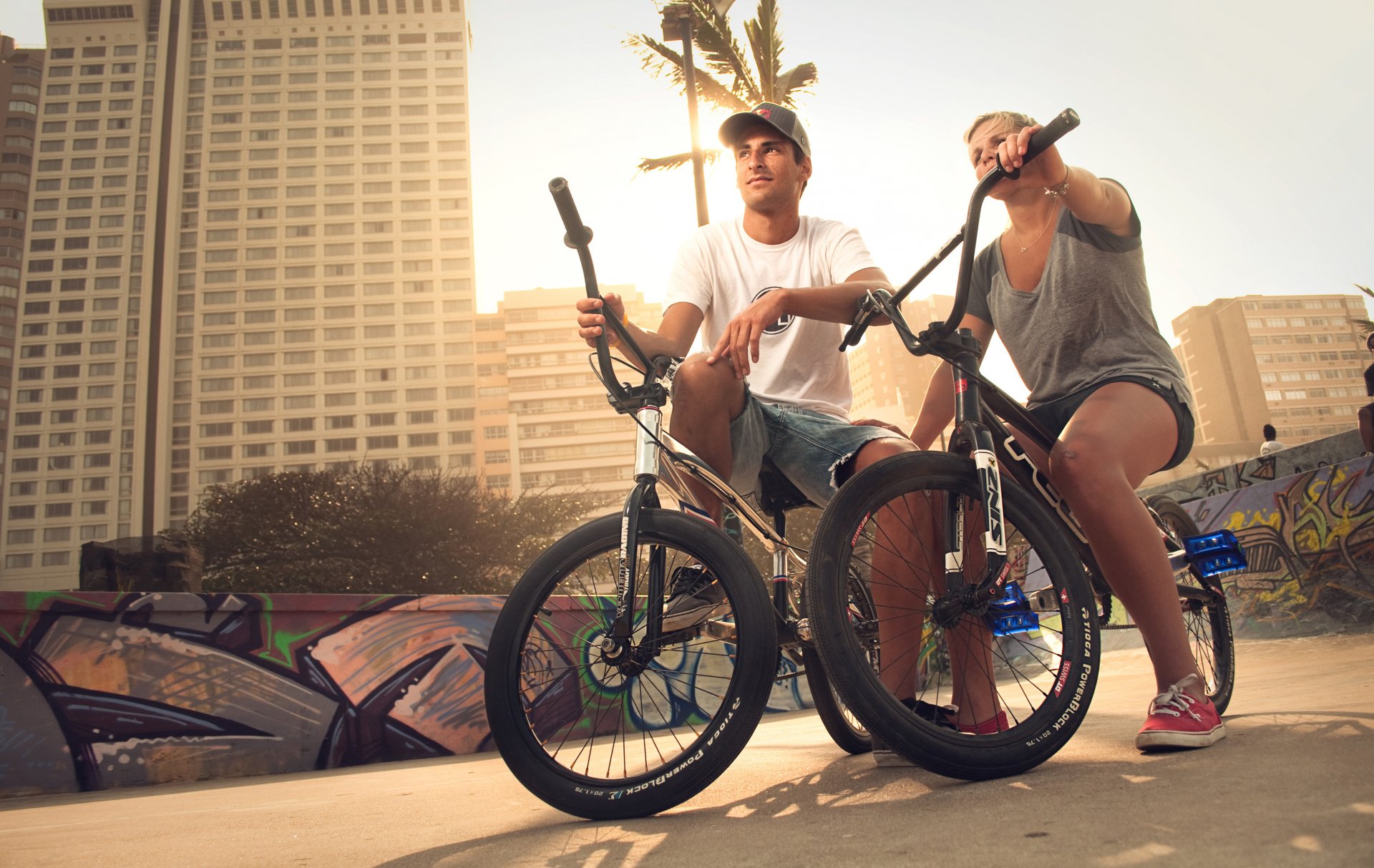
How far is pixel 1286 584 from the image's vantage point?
7.58m

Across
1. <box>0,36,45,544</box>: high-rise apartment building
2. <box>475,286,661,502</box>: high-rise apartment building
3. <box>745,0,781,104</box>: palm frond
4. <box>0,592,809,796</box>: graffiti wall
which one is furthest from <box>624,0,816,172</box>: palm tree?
<box>0,36,45,544</box>: high-rise apartment building

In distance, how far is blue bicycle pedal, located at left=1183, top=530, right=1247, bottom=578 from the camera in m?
2.84

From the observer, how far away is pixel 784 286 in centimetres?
262

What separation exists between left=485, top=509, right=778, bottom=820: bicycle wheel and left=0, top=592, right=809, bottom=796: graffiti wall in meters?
5.01

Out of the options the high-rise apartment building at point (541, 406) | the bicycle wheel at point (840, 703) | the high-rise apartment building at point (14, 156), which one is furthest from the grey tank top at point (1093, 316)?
the high-rise apartment building at point (14, 156)

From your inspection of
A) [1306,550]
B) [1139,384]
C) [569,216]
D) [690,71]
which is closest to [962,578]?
[1139,384]

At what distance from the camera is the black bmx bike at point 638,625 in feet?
5.48

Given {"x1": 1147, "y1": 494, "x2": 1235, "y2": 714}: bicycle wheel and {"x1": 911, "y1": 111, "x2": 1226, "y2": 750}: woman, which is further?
{"x1": 1147, "y1": 494, "x2": 1235, "y2": 714}: bicycle wheel

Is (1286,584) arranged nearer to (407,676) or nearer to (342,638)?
(407,676)

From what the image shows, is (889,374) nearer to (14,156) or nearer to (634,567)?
(14,156)

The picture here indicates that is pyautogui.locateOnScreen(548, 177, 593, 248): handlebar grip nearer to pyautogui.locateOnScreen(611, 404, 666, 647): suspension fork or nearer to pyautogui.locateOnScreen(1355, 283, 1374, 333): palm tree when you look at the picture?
pyautogui.locateOnScreen(611, 404, 666, 647): suspension fork

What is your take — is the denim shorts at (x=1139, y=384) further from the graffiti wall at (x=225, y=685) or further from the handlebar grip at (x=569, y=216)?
the graffiti wall at (x=225, y=685)

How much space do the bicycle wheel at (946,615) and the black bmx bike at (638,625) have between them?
0.58 feet

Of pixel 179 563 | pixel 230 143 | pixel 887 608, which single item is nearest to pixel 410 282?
pixel 230 143
